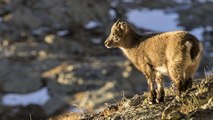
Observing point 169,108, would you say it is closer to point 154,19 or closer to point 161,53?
point 161,53

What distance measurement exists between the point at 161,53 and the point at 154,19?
118ft

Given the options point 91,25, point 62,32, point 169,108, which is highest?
point 91,25

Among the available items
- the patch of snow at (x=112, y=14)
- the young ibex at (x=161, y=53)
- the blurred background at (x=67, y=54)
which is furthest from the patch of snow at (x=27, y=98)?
the young ibex at (x=161, y=53)

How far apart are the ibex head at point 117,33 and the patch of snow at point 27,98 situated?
2185 centimetres

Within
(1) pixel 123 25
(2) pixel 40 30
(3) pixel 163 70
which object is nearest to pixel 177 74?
(3) pixel 163 70

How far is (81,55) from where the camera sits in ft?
116

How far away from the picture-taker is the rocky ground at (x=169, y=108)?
7129 mm

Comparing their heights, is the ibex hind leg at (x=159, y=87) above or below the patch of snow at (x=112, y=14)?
below

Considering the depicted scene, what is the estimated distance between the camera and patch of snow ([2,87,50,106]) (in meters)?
31.6

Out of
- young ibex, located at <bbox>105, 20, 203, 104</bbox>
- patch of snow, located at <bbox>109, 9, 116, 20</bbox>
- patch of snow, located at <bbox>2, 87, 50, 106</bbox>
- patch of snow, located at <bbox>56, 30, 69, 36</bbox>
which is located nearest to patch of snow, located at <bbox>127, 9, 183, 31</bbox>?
patch of snow, located at <bbox>109, 9, 116, 20</bbox>

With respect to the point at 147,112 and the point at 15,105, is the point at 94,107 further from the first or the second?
the point at 147,112

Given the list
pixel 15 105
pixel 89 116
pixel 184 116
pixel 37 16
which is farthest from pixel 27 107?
pixel 184 116

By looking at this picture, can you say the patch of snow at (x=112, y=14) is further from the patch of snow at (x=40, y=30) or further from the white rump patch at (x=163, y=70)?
the white rump patch at (x=163, y=70)

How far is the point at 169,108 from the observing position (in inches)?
299
